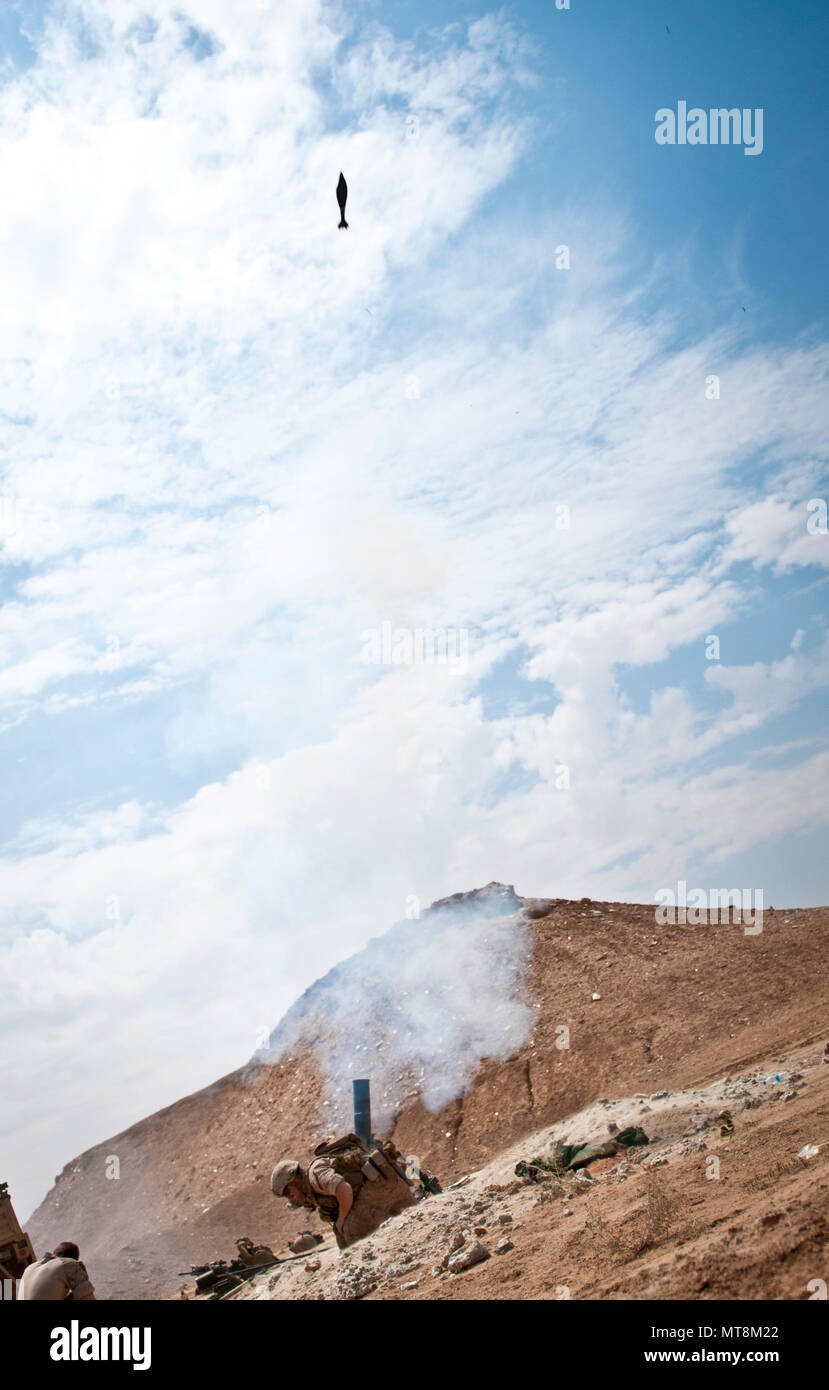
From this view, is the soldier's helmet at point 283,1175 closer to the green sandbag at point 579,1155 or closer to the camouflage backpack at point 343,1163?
the camouflage backpack at point 343,1163

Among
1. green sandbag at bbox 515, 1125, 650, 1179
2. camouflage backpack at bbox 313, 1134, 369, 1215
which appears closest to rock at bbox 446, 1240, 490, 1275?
camouflage backpack at bbox 313, 1134, 369, 1215

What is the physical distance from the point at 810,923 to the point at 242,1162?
2040 centimetres

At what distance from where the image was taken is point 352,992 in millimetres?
34594

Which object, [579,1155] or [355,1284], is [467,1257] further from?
[579,1155]

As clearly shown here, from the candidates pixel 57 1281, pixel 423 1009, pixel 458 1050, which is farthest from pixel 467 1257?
pixel 423 1009

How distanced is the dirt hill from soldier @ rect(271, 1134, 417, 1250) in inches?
353

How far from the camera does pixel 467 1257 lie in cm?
961

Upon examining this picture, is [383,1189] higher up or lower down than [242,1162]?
higher up

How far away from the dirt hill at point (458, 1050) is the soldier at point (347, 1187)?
897 cm

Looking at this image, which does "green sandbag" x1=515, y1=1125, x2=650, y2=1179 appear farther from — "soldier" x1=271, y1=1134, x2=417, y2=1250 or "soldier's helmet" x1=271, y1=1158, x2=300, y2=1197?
"soldier's helmet" x1=271, y1=1158, x2=300, y2=1197
